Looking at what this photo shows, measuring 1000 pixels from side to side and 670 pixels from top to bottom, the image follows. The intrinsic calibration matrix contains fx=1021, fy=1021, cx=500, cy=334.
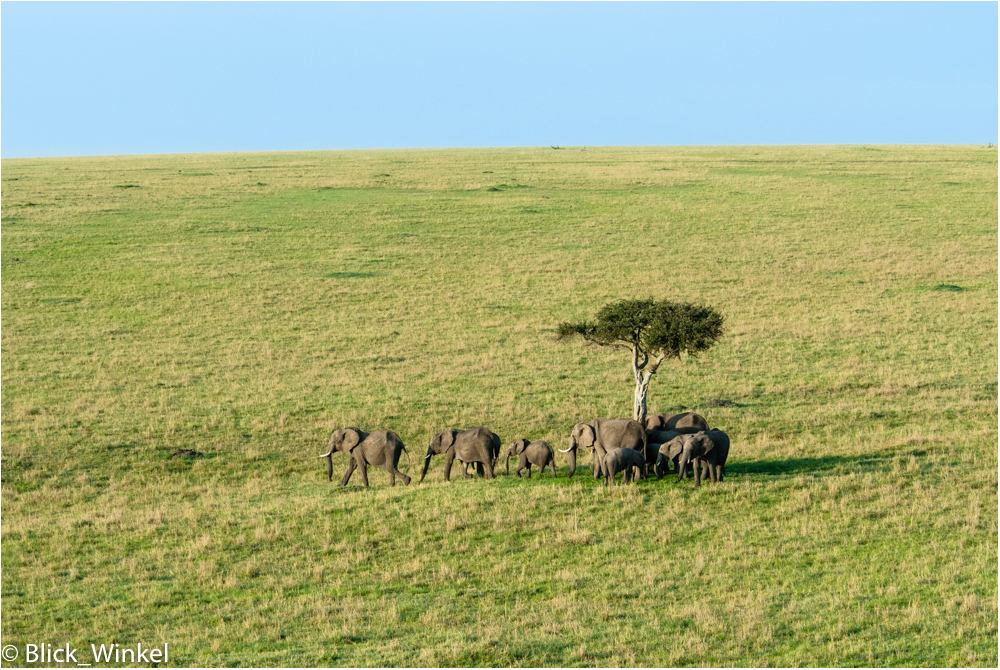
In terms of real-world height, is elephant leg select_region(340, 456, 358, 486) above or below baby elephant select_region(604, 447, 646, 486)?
below

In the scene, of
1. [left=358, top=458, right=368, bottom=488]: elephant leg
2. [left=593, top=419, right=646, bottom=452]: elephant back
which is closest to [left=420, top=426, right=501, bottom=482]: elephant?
[left=358, top=458, right=368, bottom=488]: elephant leg

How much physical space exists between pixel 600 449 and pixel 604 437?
36 cm

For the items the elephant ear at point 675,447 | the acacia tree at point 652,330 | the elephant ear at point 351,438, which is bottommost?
the elephant ear at point 351,438

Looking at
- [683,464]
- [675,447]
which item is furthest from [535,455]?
[683,464]

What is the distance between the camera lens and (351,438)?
24.2 m

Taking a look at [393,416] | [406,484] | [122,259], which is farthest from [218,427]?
[122,259]

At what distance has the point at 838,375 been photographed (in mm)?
34906

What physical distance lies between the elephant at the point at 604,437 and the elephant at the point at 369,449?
13.1ft

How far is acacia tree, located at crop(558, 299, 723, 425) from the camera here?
85.3ft

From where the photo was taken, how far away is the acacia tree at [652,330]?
1023 inches

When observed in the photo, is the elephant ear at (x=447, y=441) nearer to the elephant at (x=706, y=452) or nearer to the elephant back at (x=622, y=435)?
the elephant back at (x=622, y=435)

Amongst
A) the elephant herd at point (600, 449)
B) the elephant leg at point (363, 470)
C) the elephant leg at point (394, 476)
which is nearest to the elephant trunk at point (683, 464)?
the elephant herd at point (600, 449)

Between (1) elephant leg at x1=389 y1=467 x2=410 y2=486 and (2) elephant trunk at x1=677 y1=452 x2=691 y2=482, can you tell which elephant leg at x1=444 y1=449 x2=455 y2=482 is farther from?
(2) elephant trunk at x1=677 y1=452 x2=691 y2=482

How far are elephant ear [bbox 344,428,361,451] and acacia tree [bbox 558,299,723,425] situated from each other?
664 cm
